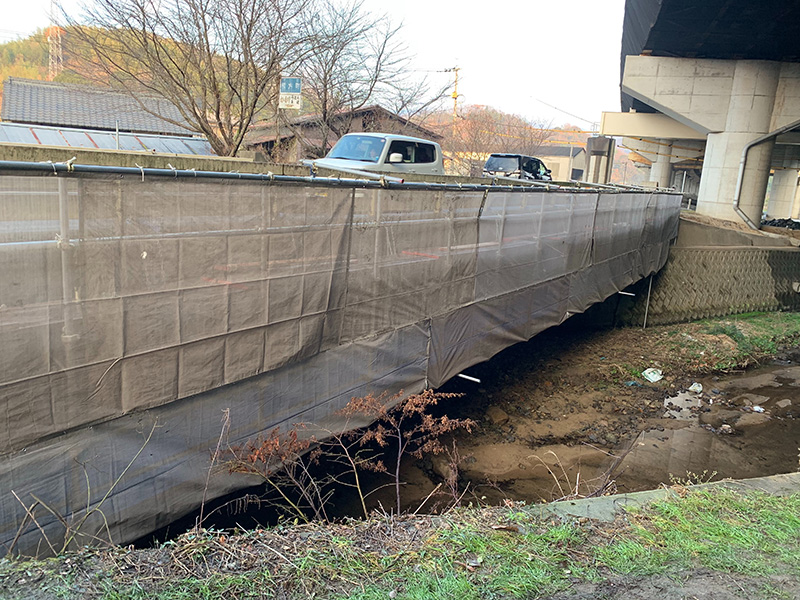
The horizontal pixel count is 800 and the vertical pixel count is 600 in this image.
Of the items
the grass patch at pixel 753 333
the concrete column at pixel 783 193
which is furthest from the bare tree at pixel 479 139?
the grass patch at pixel 753 333

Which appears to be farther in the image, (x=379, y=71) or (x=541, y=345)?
(x=379, y=71)

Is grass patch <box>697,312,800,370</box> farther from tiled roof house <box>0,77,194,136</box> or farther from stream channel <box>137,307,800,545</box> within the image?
tiled roof house <box>0,77,194,136</box>

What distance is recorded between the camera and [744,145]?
21.4m

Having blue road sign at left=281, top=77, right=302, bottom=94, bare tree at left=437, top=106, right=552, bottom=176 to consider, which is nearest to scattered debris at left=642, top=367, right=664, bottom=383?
blue road sign at left=281, top=77, right=302, bottom=94

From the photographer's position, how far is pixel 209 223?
3.89m

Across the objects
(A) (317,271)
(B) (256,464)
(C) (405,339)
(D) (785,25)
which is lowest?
(B) (256,464)

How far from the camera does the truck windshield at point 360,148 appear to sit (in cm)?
1197

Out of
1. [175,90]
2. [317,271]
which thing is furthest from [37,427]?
[175,90]

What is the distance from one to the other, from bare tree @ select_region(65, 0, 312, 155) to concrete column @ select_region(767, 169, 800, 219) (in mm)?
47664

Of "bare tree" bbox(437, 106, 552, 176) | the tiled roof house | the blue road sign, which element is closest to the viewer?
the blue road sign

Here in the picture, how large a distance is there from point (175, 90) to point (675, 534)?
48.0ft

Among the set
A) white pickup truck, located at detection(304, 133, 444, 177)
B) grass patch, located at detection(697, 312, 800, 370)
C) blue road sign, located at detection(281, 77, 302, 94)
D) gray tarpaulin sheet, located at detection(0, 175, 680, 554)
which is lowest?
grass patch, located at detection(697, 312, 800, 370)

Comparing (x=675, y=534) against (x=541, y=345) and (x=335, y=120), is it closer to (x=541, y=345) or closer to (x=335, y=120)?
(x=541, y=345)

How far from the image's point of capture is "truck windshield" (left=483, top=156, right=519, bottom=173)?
69.2ft
